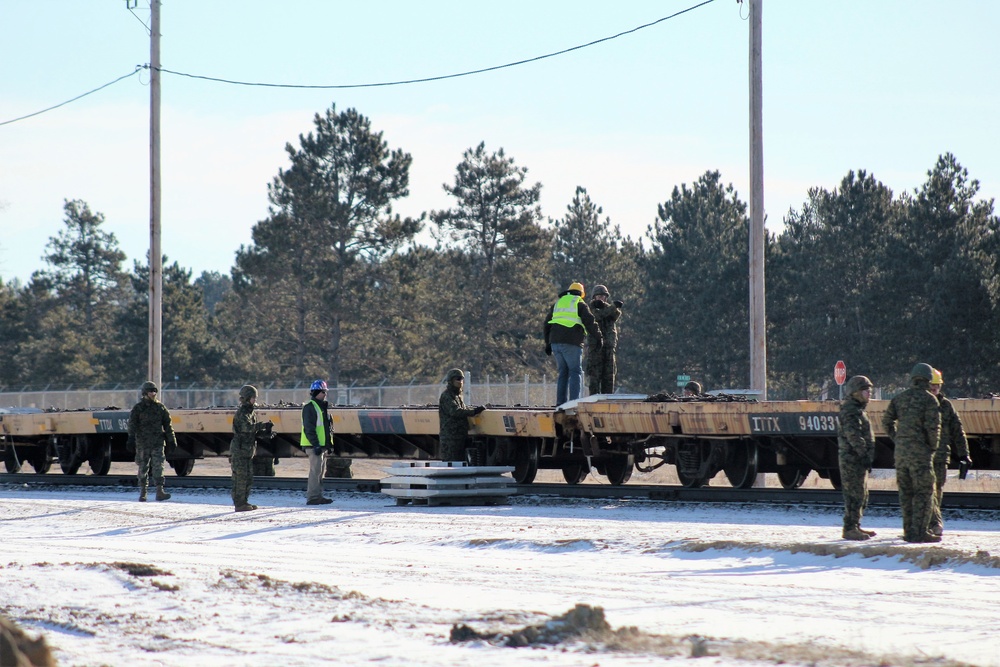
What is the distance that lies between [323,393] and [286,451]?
14.9ft

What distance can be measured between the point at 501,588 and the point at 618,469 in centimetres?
986

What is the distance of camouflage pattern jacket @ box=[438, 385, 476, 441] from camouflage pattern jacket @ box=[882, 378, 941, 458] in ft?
25.0

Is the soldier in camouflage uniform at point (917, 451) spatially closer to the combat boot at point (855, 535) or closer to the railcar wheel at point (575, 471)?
the combat boot at point (855, 535)

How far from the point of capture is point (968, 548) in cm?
1119

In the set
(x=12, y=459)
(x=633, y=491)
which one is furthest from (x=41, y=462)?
(x=633, y=491)

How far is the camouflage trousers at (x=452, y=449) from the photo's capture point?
18281 millimetres

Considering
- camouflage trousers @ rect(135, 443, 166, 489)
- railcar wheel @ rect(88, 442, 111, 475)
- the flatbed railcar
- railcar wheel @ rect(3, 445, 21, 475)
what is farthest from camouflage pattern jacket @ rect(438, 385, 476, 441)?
railcar wheel @ rect(3, 445, 21, 475)

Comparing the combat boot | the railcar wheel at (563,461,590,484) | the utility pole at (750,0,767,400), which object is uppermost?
the utility pole at (750,0,767,400)

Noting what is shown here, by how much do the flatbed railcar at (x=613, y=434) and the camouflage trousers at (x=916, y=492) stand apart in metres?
2.87

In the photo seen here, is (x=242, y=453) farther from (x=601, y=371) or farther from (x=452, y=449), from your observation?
(x=601, y=371)

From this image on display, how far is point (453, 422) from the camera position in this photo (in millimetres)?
18375

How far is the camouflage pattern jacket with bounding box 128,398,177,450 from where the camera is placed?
18.3 metres

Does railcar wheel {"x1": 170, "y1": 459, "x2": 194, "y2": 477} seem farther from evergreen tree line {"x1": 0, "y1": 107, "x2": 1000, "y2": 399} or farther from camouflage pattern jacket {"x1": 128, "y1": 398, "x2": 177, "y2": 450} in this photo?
evergreen tree line {"x1": 0, "y1": 107, "x2": 1000, "y2": 399}

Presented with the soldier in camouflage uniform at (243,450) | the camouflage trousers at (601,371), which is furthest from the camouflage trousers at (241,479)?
the camouflage trousers at (601,371)
